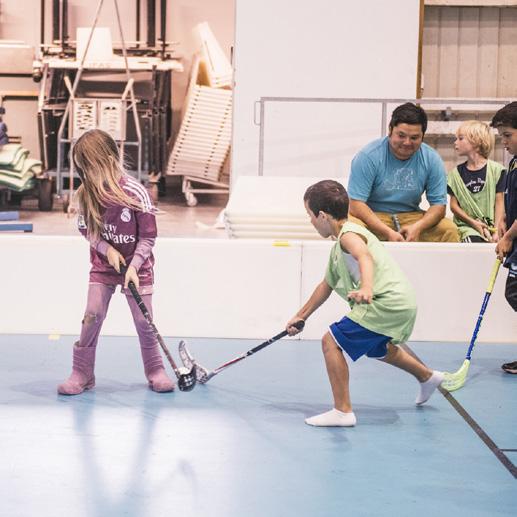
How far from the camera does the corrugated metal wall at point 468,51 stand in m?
9.40

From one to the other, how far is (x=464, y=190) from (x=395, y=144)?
743 millimetres

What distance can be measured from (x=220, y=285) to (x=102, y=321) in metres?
1.13

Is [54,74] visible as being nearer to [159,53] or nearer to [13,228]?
[159,53]

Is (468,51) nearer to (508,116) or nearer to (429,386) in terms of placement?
(508,116)

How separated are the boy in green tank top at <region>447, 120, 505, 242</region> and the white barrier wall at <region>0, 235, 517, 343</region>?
0.51 metres

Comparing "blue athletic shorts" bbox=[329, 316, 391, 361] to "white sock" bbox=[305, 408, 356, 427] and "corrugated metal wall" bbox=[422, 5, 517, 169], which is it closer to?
"white sock" bbox=[305, 408, 356, 427]

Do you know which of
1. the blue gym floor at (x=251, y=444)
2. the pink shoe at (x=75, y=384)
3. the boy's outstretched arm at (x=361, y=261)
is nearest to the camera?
the blue gym floor at (x=251, y=444)

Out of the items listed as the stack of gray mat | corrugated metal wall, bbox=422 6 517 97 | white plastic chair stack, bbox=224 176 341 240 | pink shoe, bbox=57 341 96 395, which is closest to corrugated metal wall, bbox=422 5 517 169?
corrugated metal wall, bbox=422 6 517 97

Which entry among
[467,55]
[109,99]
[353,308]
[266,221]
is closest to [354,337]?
[353,308]

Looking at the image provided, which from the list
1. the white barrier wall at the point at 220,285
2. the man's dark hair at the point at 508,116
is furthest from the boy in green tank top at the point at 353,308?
the white barrier wall at the point at 220,285

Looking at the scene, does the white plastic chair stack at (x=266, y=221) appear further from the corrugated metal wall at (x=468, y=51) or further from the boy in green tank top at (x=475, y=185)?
the corrugated metal wall at (x=468, y=51)

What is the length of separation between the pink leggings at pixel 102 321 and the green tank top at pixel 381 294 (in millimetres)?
810

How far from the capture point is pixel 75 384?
13.3 ft

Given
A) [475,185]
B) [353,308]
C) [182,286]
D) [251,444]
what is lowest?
[251,444]
